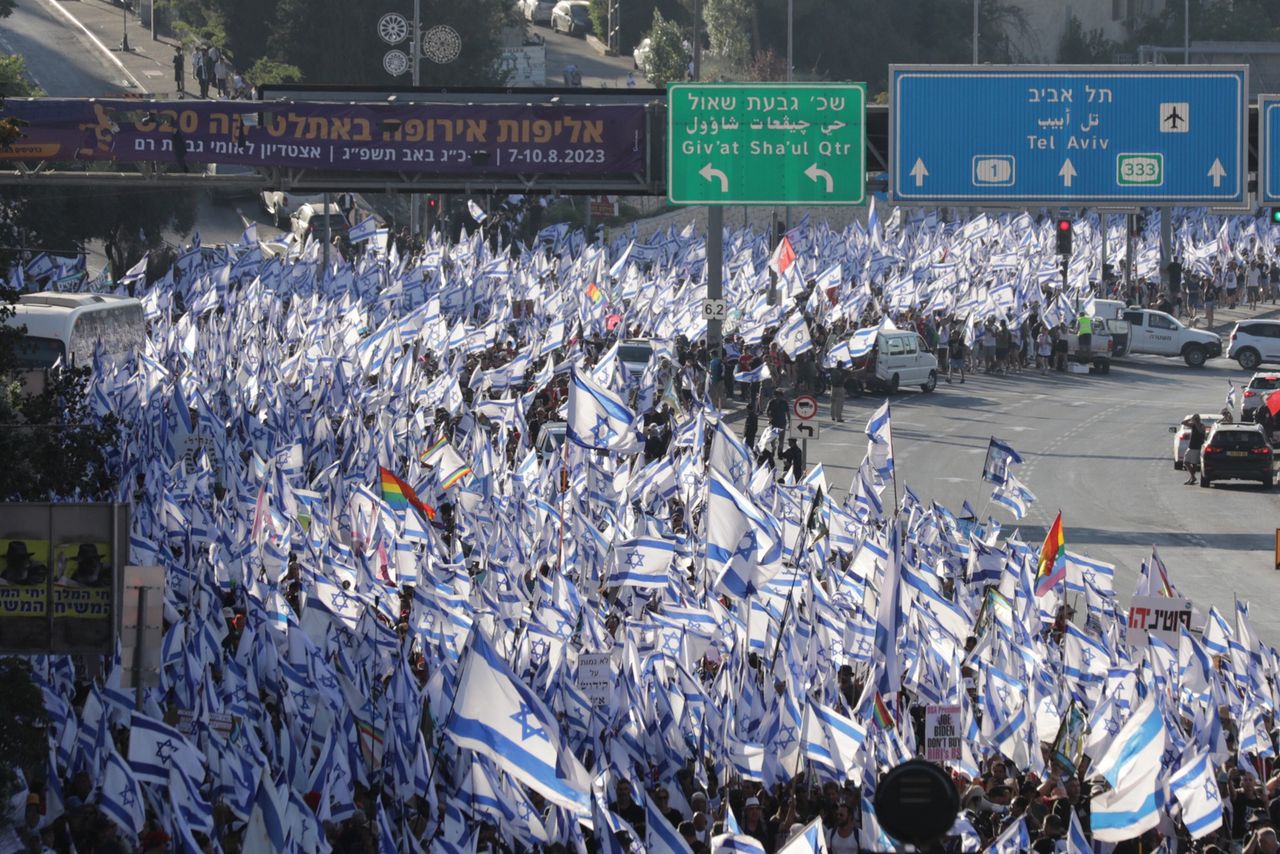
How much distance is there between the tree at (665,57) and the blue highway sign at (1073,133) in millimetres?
50586

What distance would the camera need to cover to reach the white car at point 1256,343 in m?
51.8

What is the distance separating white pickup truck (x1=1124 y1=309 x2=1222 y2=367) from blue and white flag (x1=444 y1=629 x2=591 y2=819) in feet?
138

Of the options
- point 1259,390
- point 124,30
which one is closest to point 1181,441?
point 1259,390

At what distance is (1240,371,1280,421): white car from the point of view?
41.5 metres

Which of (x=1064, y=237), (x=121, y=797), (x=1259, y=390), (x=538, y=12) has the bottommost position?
(x=121, y=797)

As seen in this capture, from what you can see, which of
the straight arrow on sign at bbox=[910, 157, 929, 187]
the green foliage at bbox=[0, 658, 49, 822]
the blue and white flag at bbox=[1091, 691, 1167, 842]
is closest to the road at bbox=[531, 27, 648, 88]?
the straight arrow on sign at bbox=[910, 157, 929, 187]

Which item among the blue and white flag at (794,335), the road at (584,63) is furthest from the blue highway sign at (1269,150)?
the road at (584,63)

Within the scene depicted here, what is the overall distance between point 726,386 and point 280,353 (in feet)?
44.1

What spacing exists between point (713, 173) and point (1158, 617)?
14.5 meters

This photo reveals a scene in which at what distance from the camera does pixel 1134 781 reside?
13695 millimetres

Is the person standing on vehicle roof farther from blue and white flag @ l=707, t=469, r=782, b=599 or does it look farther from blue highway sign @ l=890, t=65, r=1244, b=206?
blue and white flag @ l=707, t=469, r=782, b=599

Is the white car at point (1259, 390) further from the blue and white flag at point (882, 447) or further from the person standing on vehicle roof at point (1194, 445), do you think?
the blue and white flag at point (882, 447)

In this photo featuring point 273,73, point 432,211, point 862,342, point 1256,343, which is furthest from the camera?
point 273,73

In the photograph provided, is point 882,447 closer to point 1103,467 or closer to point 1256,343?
point 1103,467
